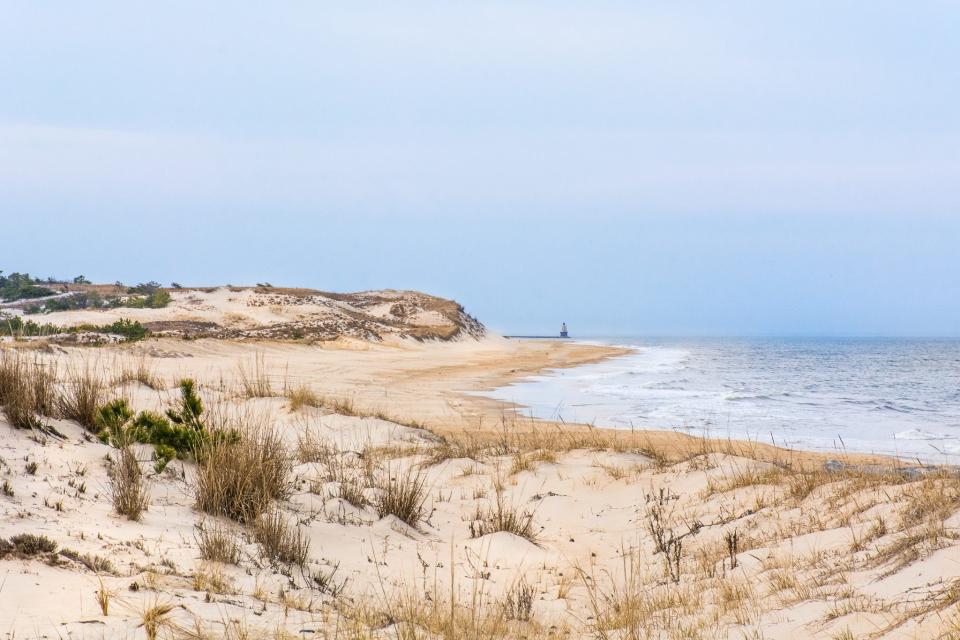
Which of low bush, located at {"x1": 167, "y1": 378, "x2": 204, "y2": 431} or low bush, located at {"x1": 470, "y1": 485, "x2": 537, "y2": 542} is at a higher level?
low bush, located at {"x1": 167, "y1": 378, "x2": 204, "y2": 431}

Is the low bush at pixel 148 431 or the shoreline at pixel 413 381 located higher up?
the low bush at pixel 148 431

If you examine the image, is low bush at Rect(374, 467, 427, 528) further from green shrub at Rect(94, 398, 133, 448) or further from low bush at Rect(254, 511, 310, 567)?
green shrub at Rect(94, 398, 133, 448)

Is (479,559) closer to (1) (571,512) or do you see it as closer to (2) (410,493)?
(2) (410,493)

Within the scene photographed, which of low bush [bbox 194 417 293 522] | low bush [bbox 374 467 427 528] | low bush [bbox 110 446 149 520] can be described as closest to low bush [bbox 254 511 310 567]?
low bush [bbox 194 417 293 522]

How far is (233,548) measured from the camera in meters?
4.23

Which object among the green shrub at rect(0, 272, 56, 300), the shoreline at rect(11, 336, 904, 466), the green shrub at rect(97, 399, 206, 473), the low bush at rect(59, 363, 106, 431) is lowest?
the shoreline at rect(11, 336, 904, 466)

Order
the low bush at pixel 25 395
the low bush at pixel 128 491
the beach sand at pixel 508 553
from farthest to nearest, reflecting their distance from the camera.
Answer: the low bush at pixel 25 395 → the low bush at pixel 128 491 → the beach sand at pixel 508 553

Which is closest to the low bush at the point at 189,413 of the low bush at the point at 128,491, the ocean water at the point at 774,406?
the low bush at the point at 128,491

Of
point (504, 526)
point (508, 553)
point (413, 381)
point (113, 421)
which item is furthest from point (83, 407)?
point (413, 381)

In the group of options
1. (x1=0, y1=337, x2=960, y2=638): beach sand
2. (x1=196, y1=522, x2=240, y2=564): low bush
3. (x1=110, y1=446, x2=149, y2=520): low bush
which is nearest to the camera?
(x1=0, y1=337, x2=960, y2=638): beach sand

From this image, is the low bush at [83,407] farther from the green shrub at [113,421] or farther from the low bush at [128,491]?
the low bush at [128,491]

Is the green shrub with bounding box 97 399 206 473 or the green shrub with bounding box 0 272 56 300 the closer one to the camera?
the green shrub with bounding box 97 399 206 473

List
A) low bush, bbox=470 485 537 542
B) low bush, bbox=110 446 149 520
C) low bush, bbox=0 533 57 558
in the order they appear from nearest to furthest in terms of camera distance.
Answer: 1. low bush, bbox=0 533 57 558
2. low bush, bbox=110 446 149 520
3. low bush, bbox=470 485 537 542

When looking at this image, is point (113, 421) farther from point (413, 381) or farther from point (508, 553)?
point (413, 381)
